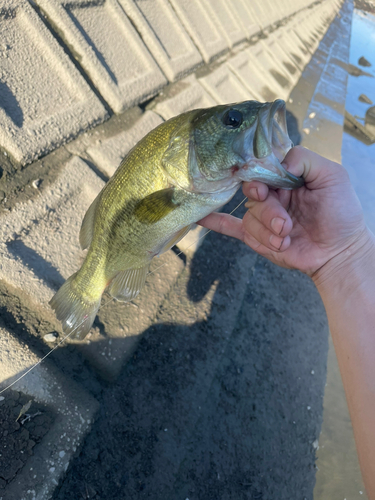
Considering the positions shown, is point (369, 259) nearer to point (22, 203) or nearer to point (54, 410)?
point (54, 410)

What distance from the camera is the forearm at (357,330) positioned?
5.30ft

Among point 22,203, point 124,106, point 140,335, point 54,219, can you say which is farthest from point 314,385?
point 124,106

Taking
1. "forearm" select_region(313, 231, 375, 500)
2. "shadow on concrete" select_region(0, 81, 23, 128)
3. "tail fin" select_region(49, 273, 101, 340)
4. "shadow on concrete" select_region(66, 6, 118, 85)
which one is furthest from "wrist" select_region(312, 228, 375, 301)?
"shadow on concrete" select_region(66, 6, 118, 85)

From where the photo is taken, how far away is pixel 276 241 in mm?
1856

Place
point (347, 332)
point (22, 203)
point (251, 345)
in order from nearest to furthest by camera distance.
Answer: point (347, 332) < point (22, 203) < point (251, 345)

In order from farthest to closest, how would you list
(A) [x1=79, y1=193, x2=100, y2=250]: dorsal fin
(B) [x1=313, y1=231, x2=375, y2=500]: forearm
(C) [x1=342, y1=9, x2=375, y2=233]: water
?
(C) [x1=342, y1=9, x2=375, y2=233]: water < (A) [x1=79, y1=193, x2=100, y2=250]: dorsal fin < (B) [x1=313, y1=231, x2=375, y2=500]: forearm

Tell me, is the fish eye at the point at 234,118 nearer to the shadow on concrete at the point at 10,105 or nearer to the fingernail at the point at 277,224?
the fingernail at the point at 277,224

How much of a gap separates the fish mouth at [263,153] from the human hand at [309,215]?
136 millimetres

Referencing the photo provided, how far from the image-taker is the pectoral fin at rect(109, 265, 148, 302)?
7.39ft

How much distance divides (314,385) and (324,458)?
604mm

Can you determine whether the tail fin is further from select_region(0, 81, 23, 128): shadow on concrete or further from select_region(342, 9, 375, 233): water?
select_region(342, 9, 375, 233): water

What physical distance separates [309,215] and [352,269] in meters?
0.44

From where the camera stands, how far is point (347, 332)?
1897 millimetres

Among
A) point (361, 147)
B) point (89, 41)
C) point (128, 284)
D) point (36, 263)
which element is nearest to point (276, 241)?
point (128, 284)
